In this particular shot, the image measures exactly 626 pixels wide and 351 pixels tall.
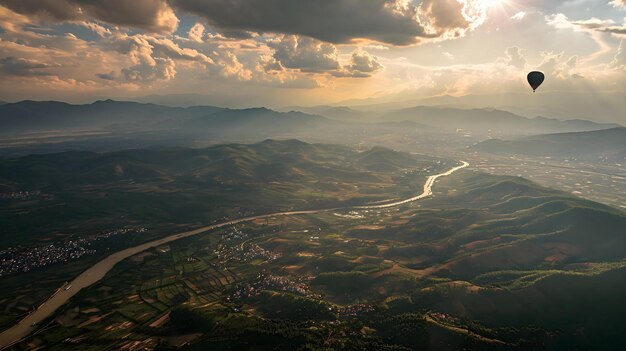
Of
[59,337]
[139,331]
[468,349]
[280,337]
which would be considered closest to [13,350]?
[59,337]

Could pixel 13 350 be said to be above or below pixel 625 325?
below

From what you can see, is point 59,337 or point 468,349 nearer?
point 468,349

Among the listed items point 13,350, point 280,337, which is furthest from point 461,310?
point 13,350

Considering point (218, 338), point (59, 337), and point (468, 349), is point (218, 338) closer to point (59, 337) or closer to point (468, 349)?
point (59, 337)

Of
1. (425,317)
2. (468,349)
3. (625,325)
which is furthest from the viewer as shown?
(425,317)

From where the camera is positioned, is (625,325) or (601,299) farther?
(601,299)

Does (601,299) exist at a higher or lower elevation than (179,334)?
higher

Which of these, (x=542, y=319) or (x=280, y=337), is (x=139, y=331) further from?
(x=542, y=319)

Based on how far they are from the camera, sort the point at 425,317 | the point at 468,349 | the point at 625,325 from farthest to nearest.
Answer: the point at 425,317, the point at 625,325, the point at 468,349
